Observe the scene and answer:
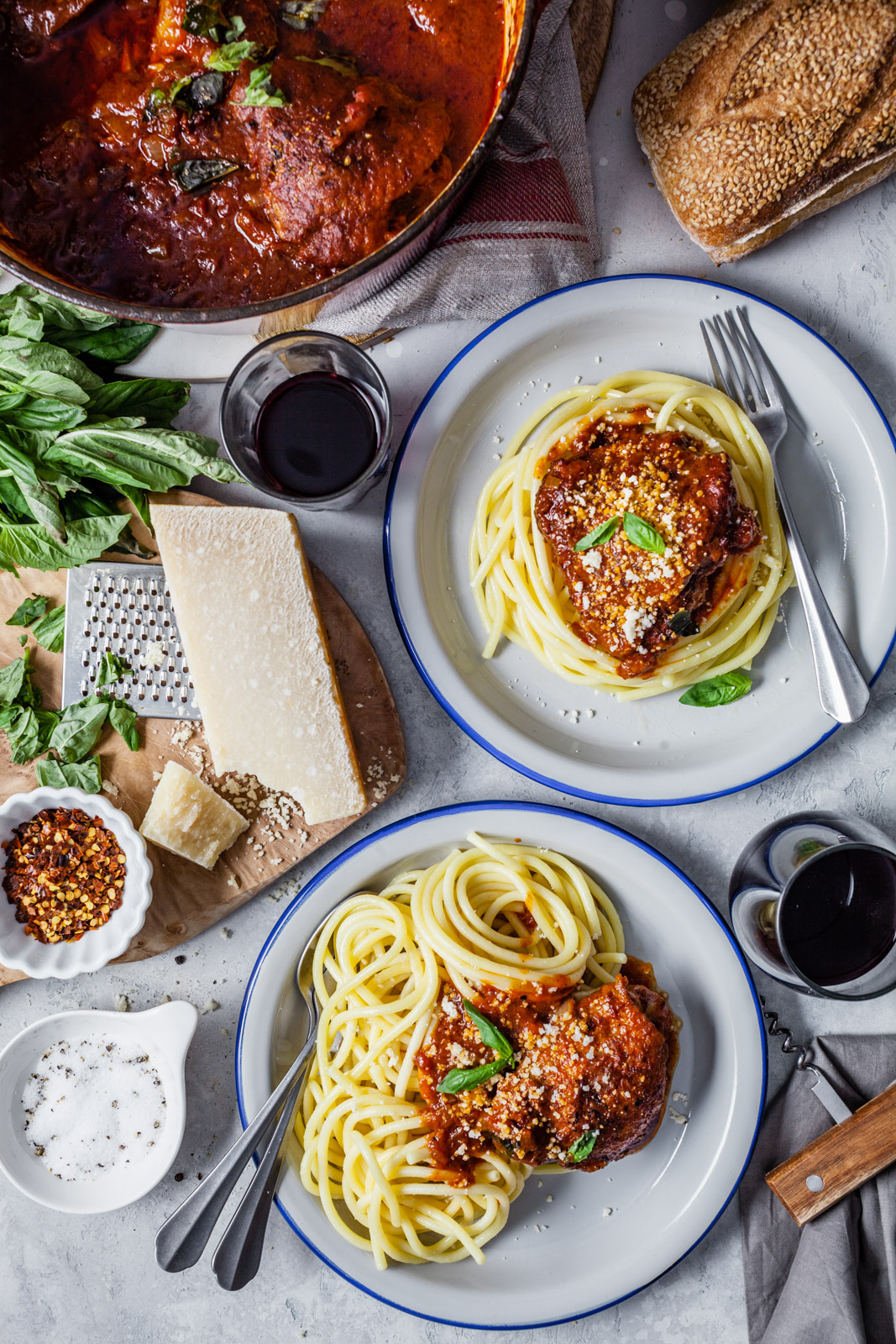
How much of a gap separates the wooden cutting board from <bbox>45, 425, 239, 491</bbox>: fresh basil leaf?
231 mm

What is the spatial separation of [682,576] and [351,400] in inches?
39.6

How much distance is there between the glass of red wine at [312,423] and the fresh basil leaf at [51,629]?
0.70 m

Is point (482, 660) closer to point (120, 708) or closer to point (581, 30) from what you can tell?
point (120, 708)

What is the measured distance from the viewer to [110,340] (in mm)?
2582

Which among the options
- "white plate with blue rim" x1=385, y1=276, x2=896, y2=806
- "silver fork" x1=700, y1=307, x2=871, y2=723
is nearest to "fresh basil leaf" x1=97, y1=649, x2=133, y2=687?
"white plate with blue rim" x1=385, y1=276, x2=896, y2=806

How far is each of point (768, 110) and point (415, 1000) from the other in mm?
2486

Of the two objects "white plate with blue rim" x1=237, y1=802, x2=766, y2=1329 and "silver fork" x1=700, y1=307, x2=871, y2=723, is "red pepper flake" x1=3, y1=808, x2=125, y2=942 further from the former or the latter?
"silver fork" x1=700, y1=307, x2=871, y2=723

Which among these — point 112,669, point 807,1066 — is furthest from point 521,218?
point 807,1066

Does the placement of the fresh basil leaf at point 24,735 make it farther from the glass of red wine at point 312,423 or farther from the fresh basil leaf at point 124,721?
the glass of red wine at point 312,423

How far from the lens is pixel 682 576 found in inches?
90.4

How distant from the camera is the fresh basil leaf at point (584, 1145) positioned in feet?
7.86

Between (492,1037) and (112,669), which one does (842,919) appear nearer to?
(492,1037)

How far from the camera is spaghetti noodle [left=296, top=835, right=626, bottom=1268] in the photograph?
2.58m

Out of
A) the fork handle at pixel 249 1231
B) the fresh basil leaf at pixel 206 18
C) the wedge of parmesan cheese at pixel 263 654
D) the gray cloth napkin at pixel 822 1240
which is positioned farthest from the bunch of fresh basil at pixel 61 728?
the gray cloth napkin at pixel 822 1240
